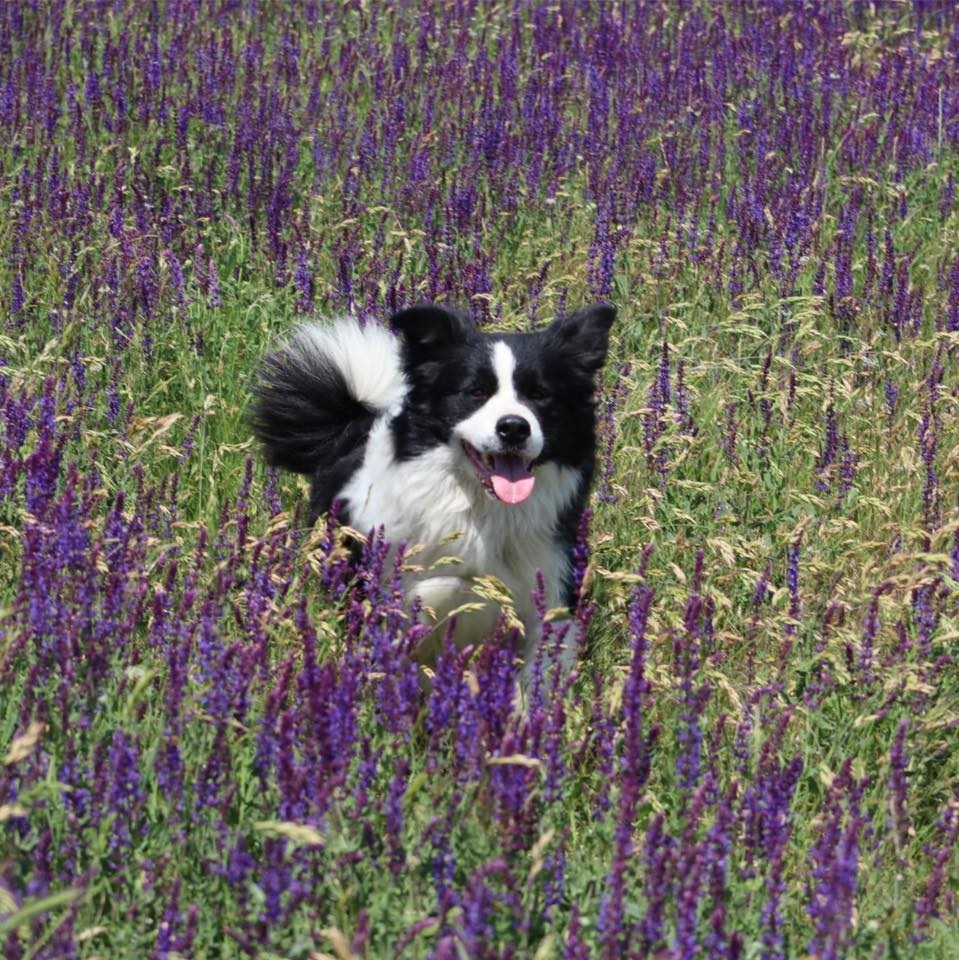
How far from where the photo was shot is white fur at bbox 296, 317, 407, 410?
434 cm

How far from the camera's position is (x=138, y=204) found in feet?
17.9

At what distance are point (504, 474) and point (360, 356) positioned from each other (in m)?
0.74

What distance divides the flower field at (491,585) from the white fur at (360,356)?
1.19ft

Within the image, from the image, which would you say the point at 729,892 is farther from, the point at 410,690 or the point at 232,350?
the point at 232,350

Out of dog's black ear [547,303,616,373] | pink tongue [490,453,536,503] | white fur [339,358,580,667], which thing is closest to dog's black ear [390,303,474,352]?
white fur [339,358,580,667]

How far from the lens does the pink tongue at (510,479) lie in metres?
3.79

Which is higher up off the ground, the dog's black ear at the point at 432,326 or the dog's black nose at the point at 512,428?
the dog's black ear at the point at 432,326

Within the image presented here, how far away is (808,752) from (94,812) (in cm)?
138

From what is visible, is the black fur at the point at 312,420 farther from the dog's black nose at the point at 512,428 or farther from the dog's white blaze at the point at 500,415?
the dog's black nose at the point at 512,428

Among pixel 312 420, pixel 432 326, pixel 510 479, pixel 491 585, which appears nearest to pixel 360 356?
pixel 312 420

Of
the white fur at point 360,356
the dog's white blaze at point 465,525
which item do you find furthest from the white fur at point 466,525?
the white fur at point 360,356

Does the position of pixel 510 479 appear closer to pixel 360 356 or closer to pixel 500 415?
pixel 500 415

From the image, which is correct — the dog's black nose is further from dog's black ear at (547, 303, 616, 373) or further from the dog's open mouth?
dog's black ear at (547, 303, 616, 373)

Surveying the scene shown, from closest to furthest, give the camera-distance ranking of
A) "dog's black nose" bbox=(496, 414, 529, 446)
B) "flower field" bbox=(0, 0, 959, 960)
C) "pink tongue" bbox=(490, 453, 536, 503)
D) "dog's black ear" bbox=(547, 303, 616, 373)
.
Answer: "flower field" bbox=(0, 0, 959, 960)
"dog's black nose" bbox=(496, 414, 529, 446)
"pink tongue" bbox=(490, 453, 536, 503)
"dog's black ear" bbox=(547, 303, 616, 373)
